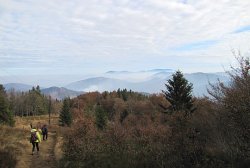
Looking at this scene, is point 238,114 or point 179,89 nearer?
point 238,114

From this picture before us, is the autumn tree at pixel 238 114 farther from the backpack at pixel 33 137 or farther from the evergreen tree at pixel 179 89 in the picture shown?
the evergreen tree at pixel 179 89

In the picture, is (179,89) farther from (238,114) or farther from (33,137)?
(238,114)

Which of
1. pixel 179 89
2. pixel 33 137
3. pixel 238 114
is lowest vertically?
pixel 33 137

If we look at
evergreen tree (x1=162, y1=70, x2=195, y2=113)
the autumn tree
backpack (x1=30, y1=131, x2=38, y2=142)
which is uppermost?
evergreen tree (x1=162, y1=70, x2=195, y2=113)

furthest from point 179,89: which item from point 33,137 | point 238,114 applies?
point 238,114

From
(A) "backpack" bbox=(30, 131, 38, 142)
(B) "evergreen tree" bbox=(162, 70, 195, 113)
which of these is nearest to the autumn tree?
(A) "backpack" bbox=(30, 131, 38, 142)

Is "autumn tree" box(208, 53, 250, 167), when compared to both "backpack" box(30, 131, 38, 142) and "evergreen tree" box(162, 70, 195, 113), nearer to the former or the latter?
"backpack" box(30, 131, 38, 142)

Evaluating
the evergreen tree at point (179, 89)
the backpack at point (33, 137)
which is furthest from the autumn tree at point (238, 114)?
the evergreen tree at point (179, 89)

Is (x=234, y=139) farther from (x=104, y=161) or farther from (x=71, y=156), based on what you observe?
(x=71, y=156)

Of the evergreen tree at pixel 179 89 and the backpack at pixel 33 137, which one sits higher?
the evergreen tree at pixel 179 89

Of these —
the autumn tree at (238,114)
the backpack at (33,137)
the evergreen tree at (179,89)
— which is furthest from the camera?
the evergreen tree at (179,89)

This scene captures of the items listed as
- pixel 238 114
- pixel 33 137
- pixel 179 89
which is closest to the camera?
pixel 238 114

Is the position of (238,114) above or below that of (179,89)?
below

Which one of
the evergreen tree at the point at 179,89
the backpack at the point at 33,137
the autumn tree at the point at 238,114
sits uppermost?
the evergreen tree at the point at 179,89
